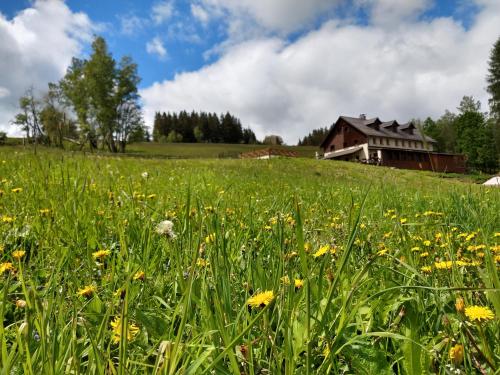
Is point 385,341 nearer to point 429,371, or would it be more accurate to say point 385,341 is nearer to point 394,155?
point 429,371

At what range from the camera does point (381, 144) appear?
57250 millimetres

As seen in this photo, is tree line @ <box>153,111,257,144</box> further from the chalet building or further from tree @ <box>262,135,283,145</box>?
the chalet building

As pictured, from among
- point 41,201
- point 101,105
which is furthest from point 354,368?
point 101,105

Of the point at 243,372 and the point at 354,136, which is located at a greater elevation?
the point at 354,136

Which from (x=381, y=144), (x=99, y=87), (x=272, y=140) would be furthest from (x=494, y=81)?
(x=272, y=140)

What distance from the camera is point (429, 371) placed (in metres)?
0.97

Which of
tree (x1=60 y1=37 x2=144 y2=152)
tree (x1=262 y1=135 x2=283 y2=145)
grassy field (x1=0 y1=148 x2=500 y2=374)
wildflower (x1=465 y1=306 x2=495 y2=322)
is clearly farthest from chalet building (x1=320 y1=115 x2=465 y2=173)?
tree (x1=262 y1=135 x2=283 y2=145)

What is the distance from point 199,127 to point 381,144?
303ft

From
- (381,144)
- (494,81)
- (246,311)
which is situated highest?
(494,81)

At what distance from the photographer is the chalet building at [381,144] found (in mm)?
54406

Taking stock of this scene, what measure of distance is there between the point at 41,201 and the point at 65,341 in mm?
2345

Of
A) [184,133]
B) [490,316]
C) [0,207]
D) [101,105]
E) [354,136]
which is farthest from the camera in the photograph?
[184,133]

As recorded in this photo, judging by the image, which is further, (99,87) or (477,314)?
(99,87)

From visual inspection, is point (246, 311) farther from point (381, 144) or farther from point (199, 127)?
point (199, 127)
